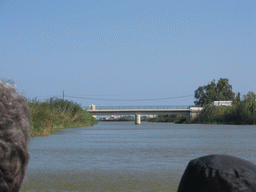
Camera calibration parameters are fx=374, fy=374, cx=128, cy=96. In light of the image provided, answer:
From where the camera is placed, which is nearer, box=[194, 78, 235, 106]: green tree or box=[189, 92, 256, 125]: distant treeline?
box=[189, 92, 256, 125]: distant treeline

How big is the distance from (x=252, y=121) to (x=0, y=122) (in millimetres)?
40484

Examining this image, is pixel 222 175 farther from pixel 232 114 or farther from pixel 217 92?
pixel 217 92

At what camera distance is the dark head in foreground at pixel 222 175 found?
93cm

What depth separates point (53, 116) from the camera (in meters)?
20.9

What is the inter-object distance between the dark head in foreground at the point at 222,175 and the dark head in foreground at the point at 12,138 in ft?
1.51

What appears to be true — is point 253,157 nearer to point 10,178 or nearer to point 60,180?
point 60,180

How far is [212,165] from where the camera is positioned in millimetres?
966

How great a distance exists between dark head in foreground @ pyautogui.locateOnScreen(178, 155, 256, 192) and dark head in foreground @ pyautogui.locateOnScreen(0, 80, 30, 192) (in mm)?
462

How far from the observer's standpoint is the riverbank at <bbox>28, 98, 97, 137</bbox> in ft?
54.0

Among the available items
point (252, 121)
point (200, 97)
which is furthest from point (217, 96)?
point (252, 121)

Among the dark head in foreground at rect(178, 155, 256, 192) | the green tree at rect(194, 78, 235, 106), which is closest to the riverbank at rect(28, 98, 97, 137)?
the dark head in foreground at rect(178, 155, 256, 192)

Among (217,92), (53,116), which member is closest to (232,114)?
(53,116)

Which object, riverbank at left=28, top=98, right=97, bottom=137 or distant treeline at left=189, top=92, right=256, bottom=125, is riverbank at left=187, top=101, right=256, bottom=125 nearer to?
distant treeline at left=189, top=92, right=256, bottom=125

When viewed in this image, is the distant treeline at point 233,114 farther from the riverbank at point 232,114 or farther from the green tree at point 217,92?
the green tree at point 217,92
